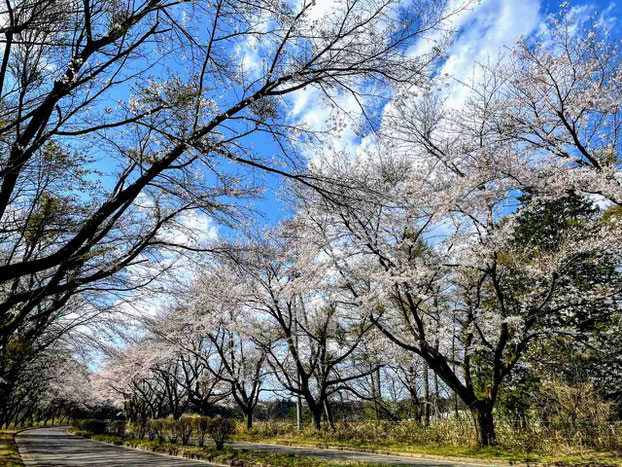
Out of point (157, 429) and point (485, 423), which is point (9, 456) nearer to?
point (157, 429)

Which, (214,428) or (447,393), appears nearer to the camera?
(214,428)

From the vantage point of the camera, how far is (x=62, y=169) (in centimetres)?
543

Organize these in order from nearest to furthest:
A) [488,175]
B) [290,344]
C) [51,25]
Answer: [51,25] → [488,175] → [290,344]

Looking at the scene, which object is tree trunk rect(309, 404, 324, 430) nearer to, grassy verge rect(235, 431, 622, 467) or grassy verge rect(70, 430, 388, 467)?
grassy verge rect(235, 431, 622, 467)

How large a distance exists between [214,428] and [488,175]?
11.7m

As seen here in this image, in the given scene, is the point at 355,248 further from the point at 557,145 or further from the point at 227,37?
the point at 227,37

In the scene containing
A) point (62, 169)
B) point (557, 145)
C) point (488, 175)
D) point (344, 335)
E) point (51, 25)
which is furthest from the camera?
point (344, 335)

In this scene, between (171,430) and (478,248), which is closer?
(478,248)

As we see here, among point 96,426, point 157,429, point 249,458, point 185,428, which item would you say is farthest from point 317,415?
point 96,426

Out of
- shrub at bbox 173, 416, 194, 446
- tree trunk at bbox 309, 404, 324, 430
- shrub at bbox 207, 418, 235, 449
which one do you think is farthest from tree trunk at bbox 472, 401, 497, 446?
shrub at bbox 173, 416, 194, 446

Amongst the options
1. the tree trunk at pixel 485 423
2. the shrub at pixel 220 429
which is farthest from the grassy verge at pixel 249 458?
the tree trunk at pixel 485 423

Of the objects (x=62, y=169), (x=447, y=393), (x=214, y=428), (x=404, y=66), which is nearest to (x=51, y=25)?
(x=62, y=169)

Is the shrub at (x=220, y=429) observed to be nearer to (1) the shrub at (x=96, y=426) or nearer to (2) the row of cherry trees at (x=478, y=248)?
(2) the row of cherry trees at (x=478, y=248)

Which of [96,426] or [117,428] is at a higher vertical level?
[117,428]
